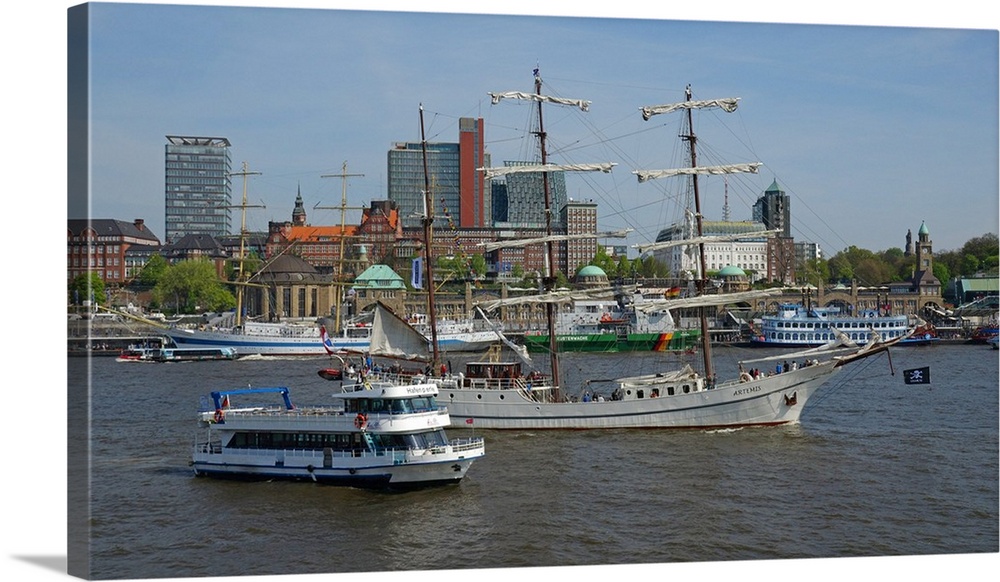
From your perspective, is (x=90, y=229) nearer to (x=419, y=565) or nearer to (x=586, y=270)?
(x=419, y=565)

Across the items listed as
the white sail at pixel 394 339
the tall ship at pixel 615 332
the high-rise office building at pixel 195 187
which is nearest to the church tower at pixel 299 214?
the high-rise office building at pixel 195 187

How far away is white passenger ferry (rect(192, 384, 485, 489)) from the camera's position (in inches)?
1133

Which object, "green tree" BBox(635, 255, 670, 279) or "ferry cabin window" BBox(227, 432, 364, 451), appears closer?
"ferry cabin window" BBox(227, 432, 364, 451)

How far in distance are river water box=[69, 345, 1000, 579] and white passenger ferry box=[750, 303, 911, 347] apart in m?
55.8

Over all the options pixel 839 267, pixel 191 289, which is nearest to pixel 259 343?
pixel 191 289

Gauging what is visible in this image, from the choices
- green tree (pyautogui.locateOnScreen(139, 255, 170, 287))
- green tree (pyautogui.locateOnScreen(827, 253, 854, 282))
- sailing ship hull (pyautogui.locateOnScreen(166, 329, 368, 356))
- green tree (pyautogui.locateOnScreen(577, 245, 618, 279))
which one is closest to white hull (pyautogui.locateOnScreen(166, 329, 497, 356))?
sailing ship hull (pyautogui.locateOnScreen(166, 329, 368, 356))

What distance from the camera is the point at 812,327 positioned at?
101 metres

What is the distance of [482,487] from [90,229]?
43.3ft

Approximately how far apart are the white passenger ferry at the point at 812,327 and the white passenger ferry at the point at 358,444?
7212cm

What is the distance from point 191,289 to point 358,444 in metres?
86.8

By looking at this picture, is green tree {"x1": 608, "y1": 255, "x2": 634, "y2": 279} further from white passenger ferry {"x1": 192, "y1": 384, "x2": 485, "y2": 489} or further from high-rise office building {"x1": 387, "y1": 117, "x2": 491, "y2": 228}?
white passenger ferry {"x1": 192, "y1": 384, "x2": 485, "y2": 489}

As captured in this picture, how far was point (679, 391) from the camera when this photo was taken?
40906 mm

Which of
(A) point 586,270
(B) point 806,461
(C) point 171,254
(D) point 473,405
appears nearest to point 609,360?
(D) point 473,405

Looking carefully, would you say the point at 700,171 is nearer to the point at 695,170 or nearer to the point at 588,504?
the point at 695,170
